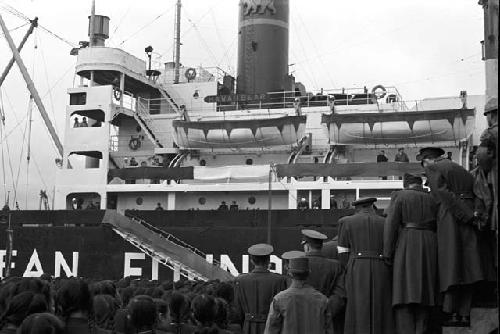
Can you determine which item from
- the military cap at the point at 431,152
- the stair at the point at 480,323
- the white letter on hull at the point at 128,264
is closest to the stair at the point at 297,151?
the white letter on hull at the point at 128,264

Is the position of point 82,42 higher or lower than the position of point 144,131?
higher

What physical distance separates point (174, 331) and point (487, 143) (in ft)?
9.47

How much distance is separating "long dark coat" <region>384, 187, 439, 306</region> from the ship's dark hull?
39.2 ft

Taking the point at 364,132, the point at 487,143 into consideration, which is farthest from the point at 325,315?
the point at 364,132

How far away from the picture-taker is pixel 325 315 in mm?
5418

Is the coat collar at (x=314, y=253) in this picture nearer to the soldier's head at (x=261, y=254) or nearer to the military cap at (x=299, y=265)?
the soldier's head at (x=261, y=254)

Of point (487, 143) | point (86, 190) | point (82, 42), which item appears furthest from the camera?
point (82, 42)

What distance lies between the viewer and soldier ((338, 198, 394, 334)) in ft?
20.9

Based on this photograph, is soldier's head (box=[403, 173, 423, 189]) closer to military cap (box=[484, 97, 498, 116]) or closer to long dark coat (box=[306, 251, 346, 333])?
long dark coat (box=[306, 251, 346, 333])

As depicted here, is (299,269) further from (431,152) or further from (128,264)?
(128,264)

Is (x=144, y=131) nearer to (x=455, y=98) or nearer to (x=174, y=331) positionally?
(x=455, y=98)

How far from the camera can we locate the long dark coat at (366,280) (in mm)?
6355

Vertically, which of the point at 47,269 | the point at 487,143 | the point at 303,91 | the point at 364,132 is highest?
the point at 303,91

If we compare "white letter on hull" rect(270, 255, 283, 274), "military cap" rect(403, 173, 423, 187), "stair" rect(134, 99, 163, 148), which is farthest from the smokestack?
"military cap" rect(403, 173, 423, 187)
